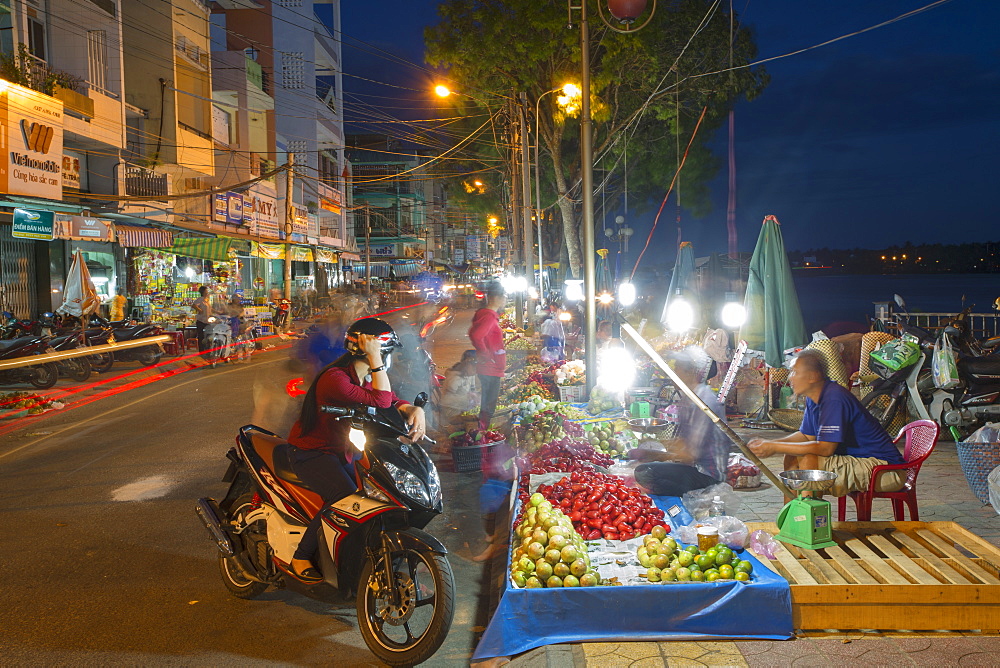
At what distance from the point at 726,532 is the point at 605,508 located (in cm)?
97

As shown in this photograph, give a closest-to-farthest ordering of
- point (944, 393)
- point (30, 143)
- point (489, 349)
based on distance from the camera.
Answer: point (944, 393) → point (489, 349) → point (30, 143)

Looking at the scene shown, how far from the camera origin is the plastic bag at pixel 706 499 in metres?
5.76

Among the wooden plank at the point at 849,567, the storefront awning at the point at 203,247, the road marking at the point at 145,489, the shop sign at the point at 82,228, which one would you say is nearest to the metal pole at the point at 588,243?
the road marking at the point at 145,489

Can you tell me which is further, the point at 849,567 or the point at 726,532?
the point at 726,532

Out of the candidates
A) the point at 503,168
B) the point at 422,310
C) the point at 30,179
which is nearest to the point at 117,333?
the point at 30,179

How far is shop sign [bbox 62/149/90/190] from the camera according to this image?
1948 cm

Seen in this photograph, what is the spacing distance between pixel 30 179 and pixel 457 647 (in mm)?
16471

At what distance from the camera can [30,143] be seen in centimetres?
1612

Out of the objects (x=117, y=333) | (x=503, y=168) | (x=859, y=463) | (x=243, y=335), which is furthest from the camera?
(x=503, y=168)

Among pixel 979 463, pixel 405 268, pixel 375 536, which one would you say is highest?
pixel 405 268

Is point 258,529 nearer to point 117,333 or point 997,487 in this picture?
point 997,487

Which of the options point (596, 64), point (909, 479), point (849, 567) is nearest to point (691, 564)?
point (849, 567)

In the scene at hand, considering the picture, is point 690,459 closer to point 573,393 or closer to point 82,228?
point 573,393

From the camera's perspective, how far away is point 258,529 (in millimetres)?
4773
